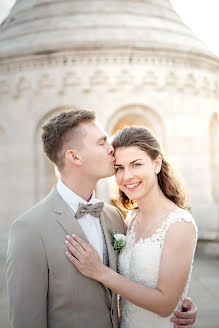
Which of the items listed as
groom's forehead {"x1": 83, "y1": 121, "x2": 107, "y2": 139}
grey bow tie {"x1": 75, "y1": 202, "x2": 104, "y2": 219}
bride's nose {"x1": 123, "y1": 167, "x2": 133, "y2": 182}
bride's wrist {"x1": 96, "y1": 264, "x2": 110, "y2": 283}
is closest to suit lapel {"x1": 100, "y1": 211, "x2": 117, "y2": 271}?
grey bow tie {"x1": 75, "y1": 202, "x2": 104, "y2": 219}

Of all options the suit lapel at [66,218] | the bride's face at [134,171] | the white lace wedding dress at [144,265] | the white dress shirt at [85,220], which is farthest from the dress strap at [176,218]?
the suit lapel at [66,218]

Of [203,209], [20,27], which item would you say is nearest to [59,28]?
[20,27]

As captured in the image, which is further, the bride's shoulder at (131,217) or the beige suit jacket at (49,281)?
the bride's shoulder at (131,217)

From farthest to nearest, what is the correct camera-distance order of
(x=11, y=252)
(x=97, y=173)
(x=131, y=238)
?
1. (x=131, y=238)
2. (x=97, y=173)
3. (x=11, y=252)

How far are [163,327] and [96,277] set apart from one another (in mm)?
801

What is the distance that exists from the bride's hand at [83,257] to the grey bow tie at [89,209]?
21 centimetres

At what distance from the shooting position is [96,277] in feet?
7.06

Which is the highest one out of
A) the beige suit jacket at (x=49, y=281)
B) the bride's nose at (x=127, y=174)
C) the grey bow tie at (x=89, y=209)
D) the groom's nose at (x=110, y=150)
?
the groom's nose at (x=110, y=150)

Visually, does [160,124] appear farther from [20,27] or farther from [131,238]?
[131,238]

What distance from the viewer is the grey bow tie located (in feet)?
7.62

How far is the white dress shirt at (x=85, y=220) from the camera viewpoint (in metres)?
2.38

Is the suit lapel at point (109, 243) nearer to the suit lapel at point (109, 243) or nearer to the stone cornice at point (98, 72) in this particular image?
the suit lapel at point (109, 243)

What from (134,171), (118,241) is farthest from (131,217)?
(134,171)

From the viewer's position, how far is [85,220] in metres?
2.41
